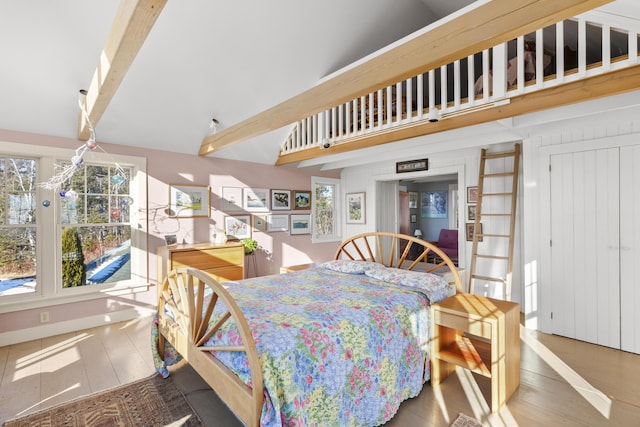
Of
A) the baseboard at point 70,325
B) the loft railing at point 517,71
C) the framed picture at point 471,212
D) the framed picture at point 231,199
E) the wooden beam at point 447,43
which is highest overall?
the loft railing at point 517,71

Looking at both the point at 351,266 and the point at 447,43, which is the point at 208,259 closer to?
the point at 351,266

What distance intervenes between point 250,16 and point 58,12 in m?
1.57

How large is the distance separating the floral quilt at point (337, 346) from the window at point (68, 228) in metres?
2.00

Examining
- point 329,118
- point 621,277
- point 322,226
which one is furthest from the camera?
point 322,226

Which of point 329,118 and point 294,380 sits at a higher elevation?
point 329,118

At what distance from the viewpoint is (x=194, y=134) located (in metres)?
4.29

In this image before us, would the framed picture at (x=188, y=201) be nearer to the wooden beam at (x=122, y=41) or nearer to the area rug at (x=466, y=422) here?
the wooden beam at (x=122, y=41)

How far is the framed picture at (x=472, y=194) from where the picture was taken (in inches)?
182

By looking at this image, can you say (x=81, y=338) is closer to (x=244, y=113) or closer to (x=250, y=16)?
(x=244, y=113)

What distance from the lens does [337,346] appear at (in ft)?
6.04

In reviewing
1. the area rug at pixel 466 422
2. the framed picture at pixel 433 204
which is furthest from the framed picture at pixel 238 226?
the framed picture at pixel 433 204

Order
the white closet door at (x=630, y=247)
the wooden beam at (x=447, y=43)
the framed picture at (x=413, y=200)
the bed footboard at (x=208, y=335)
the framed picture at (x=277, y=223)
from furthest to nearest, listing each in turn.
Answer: the framed picture at (x=413, y=200) < the framed picture at (x=277, y=223) < the white closet door at (x=630, y=247) < the bed footboard at (x=208, y=335) < the wooden beam at (x=447, y=43)

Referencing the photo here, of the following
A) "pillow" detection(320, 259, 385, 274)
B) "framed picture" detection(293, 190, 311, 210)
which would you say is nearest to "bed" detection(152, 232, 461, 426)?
"pillow" detection(320, 259, 385, 274)

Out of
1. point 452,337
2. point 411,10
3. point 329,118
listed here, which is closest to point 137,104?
point 329,118
